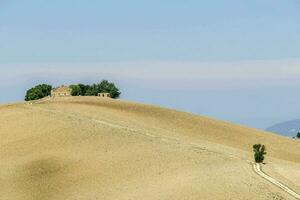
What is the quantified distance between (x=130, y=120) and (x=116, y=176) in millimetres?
40721

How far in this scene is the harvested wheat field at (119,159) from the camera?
6962cm

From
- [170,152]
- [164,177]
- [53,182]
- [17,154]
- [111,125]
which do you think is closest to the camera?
[164,177]

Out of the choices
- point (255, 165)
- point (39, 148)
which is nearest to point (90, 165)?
point (39, 148)

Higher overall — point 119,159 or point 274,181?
point 274,181

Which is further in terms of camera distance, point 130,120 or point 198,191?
point 130,120

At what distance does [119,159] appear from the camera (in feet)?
280

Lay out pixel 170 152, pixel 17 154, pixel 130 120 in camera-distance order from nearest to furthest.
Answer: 1. pixel 170 152
2. pixel 17 154
3. pixel 130 120

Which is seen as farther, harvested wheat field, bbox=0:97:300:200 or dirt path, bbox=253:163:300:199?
harvested wheat field, bbox=0:97:300:200

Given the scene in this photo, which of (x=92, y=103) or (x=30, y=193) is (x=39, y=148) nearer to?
(x=30, y=193)

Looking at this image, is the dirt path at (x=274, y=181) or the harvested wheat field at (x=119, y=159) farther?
the harvested wheat field at (x=119, y=159)

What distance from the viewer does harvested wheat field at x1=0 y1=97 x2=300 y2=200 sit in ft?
228

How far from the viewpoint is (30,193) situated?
76.6 meters

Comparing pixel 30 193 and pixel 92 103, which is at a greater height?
pixel 92 103

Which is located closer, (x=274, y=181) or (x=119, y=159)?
(x=274, y=181)
